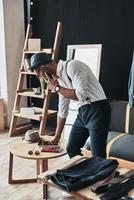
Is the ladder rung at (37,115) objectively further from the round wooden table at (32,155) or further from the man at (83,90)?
the man at (83,90)

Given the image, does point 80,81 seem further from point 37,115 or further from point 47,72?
point 37,115

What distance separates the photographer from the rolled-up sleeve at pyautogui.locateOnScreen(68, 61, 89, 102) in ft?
6.77

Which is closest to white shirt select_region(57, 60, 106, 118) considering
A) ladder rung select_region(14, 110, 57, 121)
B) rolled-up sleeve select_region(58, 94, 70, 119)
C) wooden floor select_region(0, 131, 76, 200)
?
rolled-up sleeve select_region(58, 94, 70, 119)

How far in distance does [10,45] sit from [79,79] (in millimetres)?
2567

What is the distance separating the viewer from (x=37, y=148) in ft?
7.95

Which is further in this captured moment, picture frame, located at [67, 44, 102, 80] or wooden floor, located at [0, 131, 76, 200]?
picture frame, located at [67, 44, 102, 80]

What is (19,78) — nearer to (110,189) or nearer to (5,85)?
(5,85)

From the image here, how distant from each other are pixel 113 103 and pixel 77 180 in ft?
6.14

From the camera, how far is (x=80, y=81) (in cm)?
206

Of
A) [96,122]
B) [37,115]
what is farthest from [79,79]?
[37,115]

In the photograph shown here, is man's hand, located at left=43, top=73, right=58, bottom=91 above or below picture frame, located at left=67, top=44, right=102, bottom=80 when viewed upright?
below

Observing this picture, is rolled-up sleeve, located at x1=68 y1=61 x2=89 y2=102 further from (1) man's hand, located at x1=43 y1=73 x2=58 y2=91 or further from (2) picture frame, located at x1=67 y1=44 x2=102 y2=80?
(2) picture frame, located at x1=67 y1=44 x2=102 y2=80

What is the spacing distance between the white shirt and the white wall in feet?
7.67

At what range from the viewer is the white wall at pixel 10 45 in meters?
4.24
